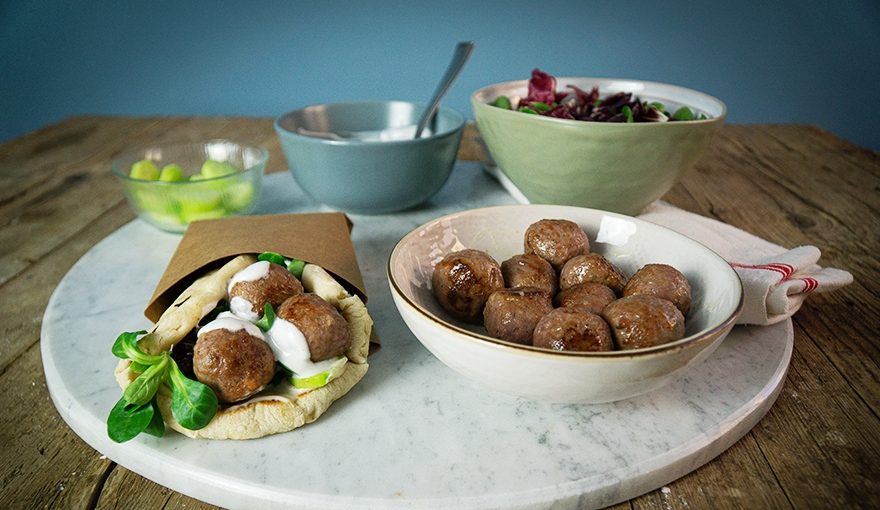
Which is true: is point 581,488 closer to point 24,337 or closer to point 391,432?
point 391,432

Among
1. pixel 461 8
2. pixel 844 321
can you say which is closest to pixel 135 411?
pixel 844 321

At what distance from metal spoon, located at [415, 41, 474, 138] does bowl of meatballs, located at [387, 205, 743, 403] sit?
725 mm

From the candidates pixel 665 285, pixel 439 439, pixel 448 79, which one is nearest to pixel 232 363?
pixel 439 439

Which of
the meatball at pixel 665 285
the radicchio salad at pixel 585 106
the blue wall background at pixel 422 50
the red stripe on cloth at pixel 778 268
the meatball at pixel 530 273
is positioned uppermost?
the radicchio salad at pixel 585 106

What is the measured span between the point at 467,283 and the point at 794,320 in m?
0.85

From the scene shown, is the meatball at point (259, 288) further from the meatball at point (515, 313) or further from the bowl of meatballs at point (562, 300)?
the meatball at point (515, 313)

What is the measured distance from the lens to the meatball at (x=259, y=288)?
1185mm

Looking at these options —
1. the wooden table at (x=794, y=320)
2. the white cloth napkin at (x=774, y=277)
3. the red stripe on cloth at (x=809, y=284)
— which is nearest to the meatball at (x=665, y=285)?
the white cloth napkin at (x=774, y=277)

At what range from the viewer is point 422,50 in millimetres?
4184

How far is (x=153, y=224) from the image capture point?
1.91 metres

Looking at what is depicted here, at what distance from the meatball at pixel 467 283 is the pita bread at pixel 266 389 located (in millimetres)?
169

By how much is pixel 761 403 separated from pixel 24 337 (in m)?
1.60

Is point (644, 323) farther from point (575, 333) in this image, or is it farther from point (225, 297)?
point (225, 297)

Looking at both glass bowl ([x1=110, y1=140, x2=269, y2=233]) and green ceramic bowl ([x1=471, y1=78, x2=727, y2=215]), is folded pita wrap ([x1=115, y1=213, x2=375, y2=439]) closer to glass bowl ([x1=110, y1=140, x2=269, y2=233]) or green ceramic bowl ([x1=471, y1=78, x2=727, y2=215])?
glass bowl ([x1=110, y1=140, x2=269, y2=233])
